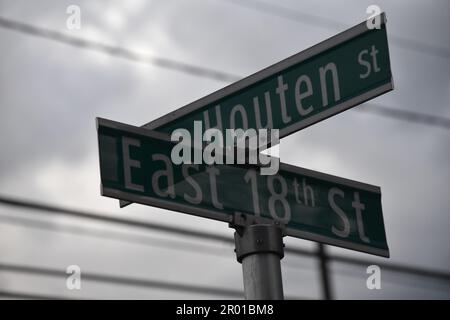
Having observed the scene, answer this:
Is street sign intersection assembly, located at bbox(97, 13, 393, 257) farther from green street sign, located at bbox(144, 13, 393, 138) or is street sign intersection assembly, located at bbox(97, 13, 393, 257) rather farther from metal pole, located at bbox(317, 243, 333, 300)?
metal pole, located at bbox(317, 243, 333, 300)

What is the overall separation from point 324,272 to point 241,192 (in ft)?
18.5


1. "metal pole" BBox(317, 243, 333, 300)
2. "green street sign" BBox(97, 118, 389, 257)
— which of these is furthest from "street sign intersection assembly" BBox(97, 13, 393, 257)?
"metal pole" BBox(317, 243, 333, 300)

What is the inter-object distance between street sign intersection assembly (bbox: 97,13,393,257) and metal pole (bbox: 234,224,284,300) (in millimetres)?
88

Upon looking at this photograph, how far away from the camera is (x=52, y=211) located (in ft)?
18.3

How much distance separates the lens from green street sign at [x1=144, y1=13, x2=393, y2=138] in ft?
9.66

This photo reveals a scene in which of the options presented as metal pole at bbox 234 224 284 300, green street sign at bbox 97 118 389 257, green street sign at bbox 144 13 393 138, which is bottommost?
metal pole at bbox 234 224 284 300

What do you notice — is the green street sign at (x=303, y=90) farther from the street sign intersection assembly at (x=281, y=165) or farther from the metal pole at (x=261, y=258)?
the metal pole at (x=261, y=258)

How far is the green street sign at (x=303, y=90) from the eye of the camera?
2945 millimetres

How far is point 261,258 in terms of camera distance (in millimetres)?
2607

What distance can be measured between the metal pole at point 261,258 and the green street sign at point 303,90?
42 centimetres

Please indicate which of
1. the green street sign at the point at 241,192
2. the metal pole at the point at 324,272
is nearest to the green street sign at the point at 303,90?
the green street sign at the point at 241,192

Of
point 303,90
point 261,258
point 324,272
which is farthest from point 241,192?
point 324,272
